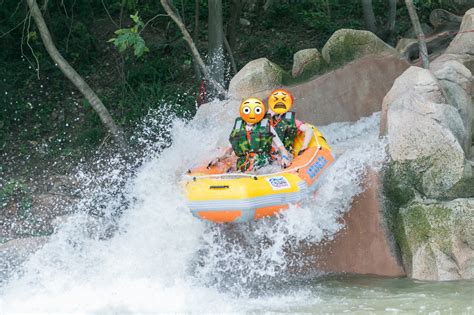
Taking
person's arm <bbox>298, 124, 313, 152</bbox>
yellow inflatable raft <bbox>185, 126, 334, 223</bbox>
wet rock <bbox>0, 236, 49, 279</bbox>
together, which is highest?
person's arm <bbox>298, 124, 313, 152</bbox>

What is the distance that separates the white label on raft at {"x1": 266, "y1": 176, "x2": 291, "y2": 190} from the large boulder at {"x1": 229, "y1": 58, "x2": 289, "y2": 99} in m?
2.13

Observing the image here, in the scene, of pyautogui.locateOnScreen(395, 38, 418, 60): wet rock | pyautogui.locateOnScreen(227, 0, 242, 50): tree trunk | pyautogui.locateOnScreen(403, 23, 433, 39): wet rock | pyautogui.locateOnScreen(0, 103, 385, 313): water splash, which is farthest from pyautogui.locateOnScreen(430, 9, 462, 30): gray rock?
pyautogui.locateOnScreen(0, 103, 385, 313): water splash

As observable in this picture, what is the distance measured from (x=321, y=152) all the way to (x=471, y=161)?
127 centimetres

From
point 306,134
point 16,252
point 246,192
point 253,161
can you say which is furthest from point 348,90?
point 16,252

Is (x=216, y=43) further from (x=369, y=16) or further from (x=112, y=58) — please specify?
(x=112, y=58)

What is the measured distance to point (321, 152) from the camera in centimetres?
771

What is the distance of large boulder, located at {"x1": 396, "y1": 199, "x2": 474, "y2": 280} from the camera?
6.97 metres

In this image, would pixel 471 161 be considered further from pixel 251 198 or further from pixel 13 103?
pixel 13 103

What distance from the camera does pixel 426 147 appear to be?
7.28m

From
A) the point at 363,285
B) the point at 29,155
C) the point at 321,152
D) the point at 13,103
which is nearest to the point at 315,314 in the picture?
the point at 363,285

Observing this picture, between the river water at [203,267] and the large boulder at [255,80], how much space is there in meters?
0.92

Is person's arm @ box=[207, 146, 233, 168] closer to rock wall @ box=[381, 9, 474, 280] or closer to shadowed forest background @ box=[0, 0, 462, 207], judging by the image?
rock wall @ box=[381, 9, 474, 280]

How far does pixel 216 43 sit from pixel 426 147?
13.1 ft

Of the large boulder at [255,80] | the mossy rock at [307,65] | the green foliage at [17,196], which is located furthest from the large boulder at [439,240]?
the green foliage at [17,196]
